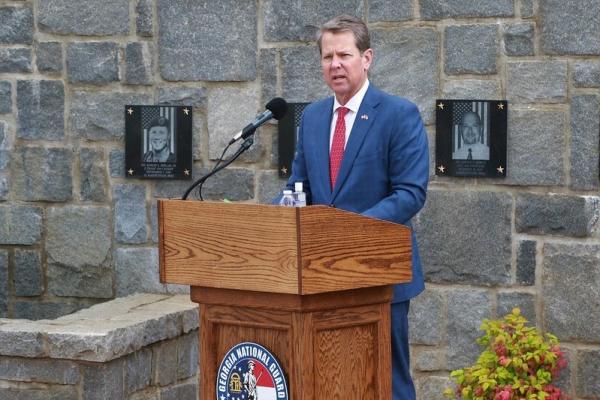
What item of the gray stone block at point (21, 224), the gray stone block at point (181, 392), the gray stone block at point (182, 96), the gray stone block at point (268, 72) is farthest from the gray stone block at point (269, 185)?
the gray stone block at point (21, 224)

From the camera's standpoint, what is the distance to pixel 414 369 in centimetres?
598

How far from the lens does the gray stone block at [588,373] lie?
5.69 meters

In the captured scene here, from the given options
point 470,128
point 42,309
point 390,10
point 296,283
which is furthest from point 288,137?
point 296,283

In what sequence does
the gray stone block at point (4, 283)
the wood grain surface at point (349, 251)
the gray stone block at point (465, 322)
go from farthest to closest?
the gray stone block at point (4, 283)
the gray stone block at point (465, 322)
the wood grain surface at point (349, 251)

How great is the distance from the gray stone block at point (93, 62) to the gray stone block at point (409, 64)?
51.1 inches

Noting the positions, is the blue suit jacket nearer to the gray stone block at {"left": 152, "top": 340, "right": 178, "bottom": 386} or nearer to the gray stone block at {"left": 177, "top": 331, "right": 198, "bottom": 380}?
the gray stone block at {"left": 152, "top": 340, "right": 178, "bottom": 386}

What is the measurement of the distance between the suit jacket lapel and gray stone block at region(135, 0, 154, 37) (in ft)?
6.80

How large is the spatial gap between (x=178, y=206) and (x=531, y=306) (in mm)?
2181

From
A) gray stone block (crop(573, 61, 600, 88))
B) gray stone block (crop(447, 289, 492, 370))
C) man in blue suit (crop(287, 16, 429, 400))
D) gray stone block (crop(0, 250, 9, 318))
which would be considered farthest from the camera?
gray stone block (crop(0, 250, 9, 318))

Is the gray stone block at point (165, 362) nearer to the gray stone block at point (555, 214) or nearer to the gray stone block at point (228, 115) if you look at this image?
the gray stone block at point (228, 115)

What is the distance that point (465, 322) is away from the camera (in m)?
5.86

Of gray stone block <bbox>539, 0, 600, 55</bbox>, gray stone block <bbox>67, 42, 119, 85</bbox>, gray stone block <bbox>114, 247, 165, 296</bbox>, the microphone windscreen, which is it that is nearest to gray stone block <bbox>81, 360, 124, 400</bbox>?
gray stone block <bbox>114, 247, 165, 296</bbox>

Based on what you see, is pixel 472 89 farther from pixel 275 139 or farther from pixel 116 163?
pixel 116 163

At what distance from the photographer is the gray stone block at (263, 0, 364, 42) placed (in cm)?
603
